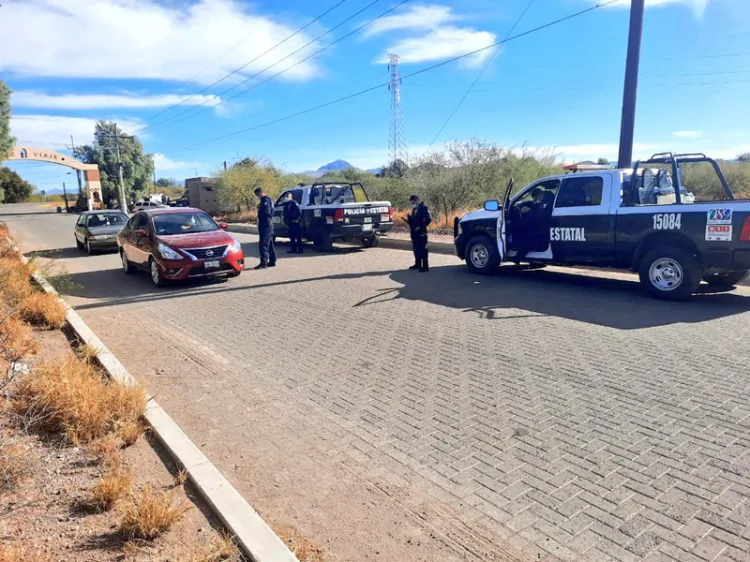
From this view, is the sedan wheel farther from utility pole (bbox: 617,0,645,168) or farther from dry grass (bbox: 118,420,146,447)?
utility pole (bbox: 617,0,645,168)

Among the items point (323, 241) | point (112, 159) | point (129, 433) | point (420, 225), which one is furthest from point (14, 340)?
point (112, 159)

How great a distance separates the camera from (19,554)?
254cm

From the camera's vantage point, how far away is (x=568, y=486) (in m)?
3.31

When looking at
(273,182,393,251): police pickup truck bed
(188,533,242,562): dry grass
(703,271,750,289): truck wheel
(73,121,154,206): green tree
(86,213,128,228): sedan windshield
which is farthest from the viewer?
(73,121,154,206): green tree

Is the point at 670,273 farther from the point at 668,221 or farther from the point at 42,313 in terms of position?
the point at 42,313

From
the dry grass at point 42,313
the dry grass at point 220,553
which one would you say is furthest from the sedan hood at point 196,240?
the dry grass at point 220,553

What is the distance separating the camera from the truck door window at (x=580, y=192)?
896cm

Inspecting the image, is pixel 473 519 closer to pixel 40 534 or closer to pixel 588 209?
pixel 40 534

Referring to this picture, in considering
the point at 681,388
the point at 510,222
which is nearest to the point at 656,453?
the point at 681,388

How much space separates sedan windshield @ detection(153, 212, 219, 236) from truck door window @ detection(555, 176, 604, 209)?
24.1 ft

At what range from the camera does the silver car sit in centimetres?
1717

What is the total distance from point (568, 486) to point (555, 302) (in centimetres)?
531

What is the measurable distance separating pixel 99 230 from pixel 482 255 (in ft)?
42.3

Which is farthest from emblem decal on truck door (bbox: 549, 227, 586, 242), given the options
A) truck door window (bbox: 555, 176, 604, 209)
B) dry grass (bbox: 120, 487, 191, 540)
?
dry grass (bbox: 120, 487, 191, 540)
